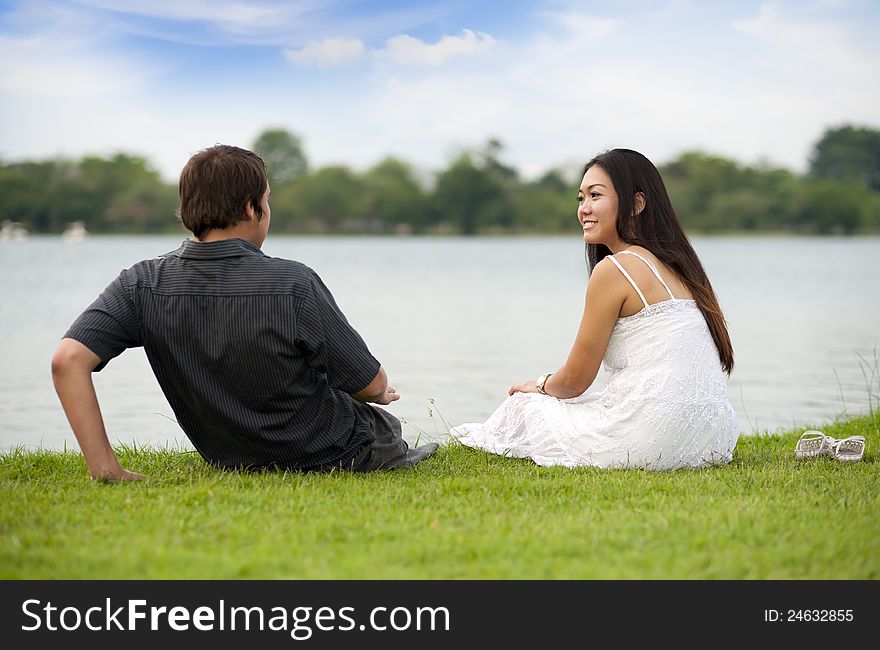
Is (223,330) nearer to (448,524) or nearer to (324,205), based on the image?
(448,524)

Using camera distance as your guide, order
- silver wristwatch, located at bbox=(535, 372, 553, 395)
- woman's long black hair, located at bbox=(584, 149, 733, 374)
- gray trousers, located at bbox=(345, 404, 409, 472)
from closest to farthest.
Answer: gray trousers, located at bbox=(345, 404, 409, 472) → woman's long black hair, located at bbox=(584, 149, 733, 374) → silver wristwatch, located at bbox=(535, 372, 553, 395)

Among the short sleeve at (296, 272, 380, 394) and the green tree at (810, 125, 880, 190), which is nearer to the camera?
the short sleeve at (296, 272, 380, 394)

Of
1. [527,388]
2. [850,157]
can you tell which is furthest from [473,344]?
[850,157]

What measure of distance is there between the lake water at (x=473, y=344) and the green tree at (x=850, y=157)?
7886 centimetres

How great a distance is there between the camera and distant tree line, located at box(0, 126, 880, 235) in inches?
3408

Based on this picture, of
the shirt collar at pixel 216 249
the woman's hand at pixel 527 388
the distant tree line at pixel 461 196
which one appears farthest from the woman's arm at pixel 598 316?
the distant tree line at pixel 461 196

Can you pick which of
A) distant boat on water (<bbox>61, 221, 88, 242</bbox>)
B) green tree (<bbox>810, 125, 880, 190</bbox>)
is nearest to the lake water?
distant boat on water (<bbox>61, 221, 88, 242</bbox>)

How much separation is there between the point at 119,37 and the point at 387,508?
14.9 metres

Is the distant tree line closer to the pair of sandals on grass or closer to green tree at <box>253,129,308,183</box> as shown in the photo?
green tree at <box>253,129,308,183</box>

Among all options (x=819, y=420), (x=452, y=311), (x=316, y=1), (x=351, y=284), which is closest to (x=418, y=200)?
(x=351, y=284)

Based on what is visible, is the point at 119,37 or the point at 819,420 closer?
the point at 819,420

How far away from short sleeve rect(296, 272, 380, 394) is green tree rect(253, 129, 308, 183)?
352 feet
